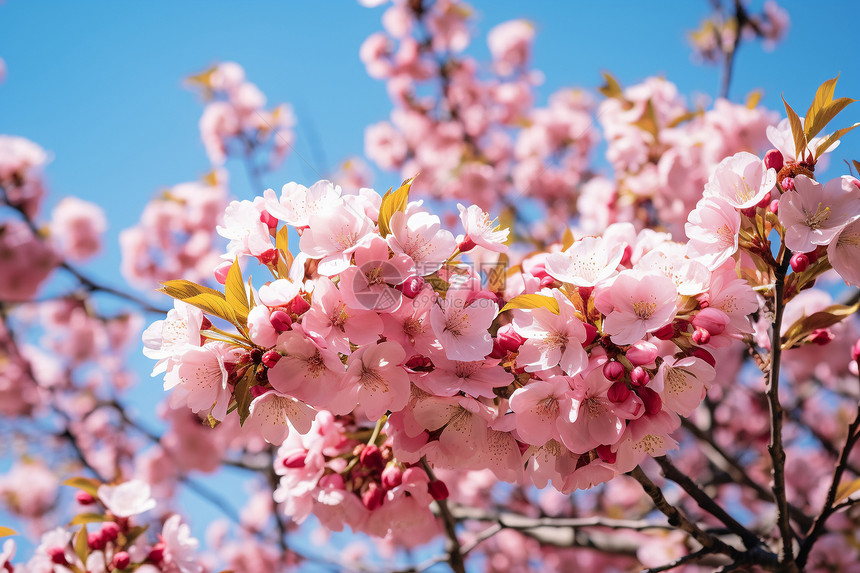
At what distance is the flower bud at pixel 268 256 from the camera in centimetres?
112

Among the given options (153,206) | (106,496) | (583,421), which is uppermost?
(153,206)

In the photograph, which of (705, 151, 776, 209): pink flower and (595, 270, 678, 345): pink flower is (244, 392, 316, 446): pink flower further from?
(705, 151, 776, 209): pink flower

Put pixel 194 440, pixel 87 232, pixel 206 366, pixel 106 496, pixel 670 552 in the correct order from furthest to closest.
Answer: pixel 87 232 < pixel 194 440 < pixel 670 552 < pixel 106 496 < pixel 206 366

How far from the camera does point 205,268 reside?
183 inches

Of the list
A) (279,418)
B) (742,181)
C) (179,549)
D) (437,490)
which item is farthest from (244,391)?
(742,181)

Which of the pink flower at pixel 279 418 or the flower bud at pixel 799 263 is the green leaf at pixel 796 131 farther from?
the pink flower at pixel 279 418

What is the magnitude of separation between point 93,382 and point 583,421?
24.2 feet

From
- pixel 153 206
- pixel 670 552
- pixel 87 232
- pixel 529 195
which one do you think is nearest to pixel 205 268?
pixel 153 206

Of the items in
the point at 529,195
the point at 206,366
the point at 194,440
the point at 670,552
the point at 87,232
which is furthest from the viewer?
the point at 87,232

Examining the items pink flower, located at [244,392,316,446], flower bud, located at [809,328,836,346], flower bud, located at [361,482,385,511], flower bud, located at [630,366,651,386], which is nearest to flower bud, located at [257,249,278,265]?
pink flower, located at [244,392,316,446]

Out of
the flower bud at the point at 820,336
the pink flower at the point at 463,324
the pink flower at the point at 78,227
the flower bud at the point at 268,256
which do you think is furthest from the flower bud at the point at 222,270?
the pink flower at the point at 78,227

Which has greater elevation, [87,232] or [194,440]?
[87,232]

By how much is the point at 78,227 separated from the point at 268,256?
609cm

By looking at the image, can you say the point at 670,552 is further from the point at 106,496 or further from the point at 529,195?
the point at 529,195
